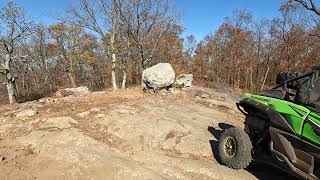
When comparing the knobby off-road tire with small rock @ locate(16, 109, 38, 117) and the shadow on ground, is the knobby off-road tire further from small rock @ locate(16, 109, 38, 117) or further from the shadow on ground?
small rock @ locate(16, 109, 38, 117)

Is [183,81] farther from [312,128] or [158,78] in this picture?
[312,128]

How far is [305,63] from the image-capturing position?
115 feet

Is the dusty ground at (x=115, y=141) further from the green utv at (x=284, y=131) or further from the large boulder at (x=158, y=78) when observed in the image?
the large boulder at (x=158, y=78)

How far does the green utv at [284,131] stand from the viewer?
494cm

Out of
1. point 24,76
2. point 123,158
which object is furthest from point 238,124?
point 24,76

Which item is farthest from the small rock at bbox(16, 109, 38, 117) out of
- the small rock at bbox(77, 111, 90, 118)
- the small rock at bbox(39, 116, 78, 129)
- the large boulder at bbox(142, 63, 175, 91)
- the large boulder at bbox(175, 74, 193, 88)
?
the large boulder at bbox(175, 74, 193, 88)

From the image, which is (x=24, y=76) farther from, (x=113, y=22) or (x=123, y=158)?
(x=123, y=158)

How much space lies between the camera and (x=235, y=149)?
6281 mm

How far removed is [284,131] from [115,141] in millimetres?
4095

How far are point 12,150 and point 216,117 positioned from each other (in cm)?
614

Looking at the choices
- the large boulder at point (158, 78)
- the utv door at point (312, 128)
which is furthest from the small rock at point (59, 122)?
the utv door at point (312, 128)

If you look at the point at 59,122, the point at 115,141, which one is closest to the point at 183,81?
the point at 59,122

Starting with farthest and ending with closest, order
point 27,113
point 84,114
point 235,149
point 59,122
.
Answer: point 27,113 → point 84,114 → point 59,122 → point 235,149

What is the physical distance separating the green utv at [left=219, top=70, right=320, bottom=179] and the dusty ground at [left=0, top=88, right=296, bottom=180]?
18.2 inches
